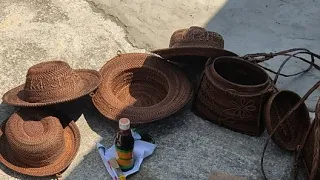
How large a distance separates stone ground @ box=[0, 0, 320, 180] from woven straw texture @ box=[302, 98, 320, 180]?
0.17m

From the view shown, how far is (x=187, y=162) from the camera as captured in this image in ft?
9.52

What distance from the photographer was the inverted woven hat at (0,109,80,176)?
8.83 feet

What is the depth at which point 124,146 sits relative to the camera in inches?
106

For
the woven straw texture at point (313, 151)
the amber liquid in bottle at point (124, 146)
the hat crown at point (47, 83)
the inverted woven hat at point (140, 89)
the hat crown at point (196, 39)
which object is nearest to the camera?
the woven straw texture at point (313, 151)

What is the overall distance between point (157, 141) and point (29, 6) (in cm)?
195

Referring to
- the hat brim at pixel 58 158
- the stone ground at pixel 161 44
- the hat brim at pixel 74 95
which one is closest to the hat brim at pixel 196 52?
the stone ground at pixel 161 44

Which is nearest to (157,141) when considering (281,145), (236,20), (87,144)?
(87,144)

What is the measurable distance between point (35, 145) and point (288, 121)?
165 centimetres

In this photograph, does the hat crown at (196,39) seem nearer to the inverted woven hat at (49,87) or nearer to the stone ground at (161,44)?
the stone ground at (161,44)

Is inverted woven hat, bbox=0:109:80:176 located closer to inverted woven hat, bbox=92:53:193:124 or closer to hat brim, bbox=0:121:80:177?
hat brim, bbox=0:121:80:177

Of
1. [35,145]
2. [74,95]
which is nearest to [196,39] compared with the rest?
[74,95]

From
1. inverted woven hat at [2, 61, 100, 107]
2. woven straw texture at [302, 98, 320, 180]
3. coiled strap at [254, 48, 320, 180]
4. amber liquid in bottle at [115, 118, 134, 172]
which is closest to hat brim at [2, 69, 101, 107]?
inverted woven hat at [2, 61, 100, 107]

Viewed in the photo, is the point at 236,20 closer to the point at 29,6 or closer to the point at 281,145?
the point at 281,145

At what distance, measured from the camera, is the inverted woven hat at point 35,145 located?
2691mm
